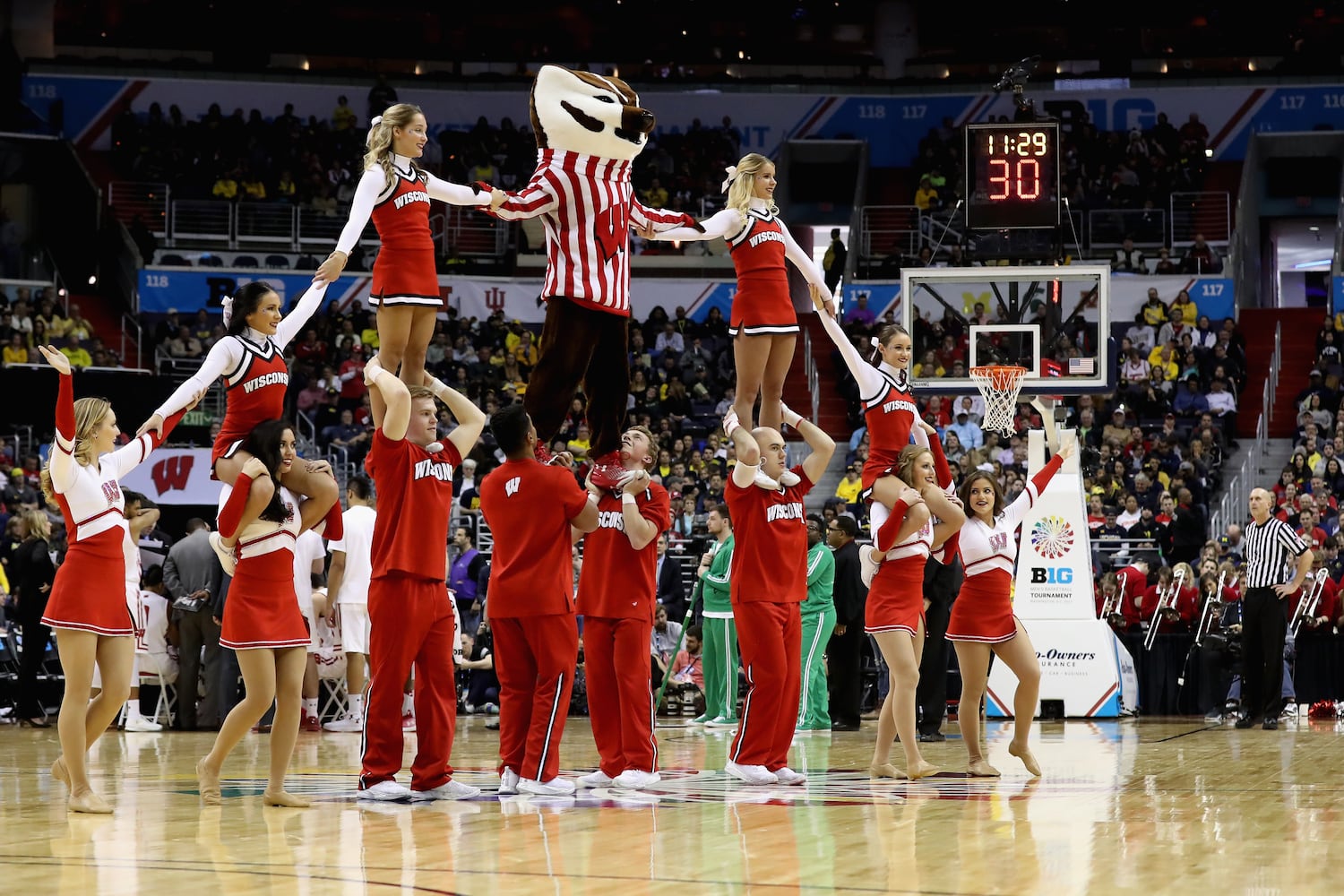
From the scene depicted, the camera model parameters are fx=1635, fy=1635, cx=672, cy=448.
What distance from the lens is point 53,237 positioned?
27891mm

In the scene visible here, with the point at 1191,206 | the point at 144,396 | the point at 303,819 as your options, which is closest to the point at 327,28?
the point at 144,396

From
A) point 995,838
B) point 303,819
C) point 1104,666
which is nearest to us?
point 995,838

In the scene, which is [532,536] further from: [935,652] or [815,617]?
[815,617]

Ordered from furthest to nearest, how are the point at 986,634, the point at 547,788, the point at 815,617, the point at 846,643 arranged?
the point at 846,643 < the point at 815,617 < the point at 986,634 < the point at 547,788

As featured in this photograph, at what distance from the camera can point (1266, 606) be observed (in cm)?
1395

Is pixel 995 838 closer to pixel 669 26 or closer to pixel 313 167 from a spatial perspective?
pixel 313 167

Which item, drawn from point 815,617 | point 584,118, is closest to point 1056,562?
point 815,617

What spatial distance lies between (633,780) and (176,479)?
13113 millimetres

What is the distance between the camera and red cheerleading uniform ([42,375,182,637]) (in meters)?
7.65

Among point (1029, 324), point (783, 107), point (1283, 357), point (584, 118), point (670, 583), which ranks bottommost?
point (670, 583)

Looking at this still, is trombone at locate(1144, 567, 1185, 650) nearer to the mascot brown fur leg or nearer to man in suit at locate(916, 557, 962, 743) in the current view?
man in suit at locate(916, 557, 962, 743)

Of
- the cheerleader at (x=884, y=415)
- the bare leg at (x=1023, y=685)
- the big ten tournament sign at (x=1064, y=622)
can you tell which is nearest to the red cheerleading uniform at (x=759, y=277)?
the cheerleader at (x=884, y=415)

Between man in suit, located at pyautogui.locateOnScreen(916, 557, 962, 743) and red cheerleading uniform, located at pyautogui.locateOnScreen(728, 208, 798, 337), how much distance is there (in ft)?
13.9

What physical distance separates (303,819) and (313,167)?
2293cm
